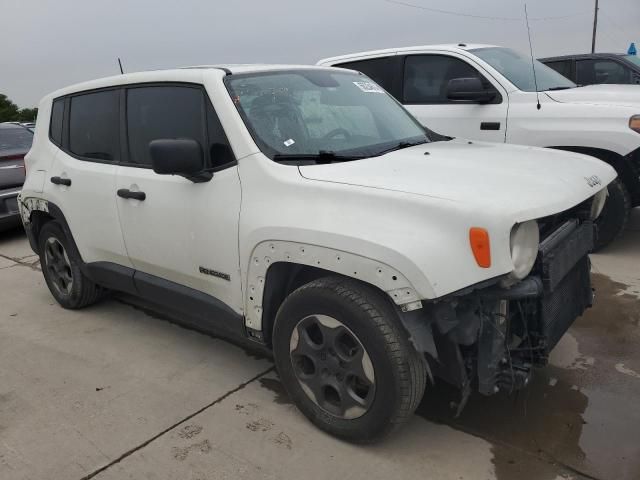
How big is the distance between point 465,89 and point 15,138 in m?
6.27

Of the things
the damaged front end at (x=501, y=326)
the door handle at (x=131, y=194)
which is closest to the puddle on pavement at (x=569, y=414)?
the damaged front end at (x=501, y=326)

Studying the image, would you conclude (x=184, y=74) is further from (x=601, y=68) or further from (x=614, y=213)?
(x=601, y=68)

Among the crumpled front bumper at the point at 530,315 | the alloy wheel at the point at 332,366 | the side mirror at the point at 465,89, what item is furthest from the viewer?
the side mirror at the point at 465,89

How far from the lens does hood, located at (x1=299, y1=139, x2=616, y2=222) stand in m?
2.37

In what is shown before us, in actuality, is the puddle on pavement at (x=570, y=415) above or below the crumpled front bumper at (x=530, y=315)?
below

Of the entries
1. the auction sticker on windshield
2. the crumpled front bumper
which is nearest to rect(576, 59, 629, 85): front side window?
the auction sticker on windshield

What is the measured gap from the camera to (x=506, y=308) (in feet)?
8.18

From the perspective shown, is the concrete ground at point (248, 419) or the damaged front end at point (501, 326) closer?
the damaged front end at point (501, 326)

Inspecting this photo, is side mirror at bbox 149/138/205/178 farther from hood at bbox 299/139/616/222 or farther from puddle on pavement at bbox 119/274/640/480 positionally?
puddle on pavement at bbox 119/274/640/480

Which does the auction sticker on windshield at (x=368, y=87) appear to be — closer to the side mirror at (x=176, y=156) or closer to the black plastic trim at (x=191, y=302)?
the side mirror at (x=176, y=156)

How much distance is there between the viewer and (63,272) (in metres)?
4.61

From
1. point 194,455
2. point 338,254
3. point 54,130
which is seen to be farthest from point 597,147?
point 54,130

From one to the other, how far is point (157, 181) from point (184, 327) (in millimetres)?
1351

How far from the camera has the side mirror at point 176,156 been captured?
2.83 m
